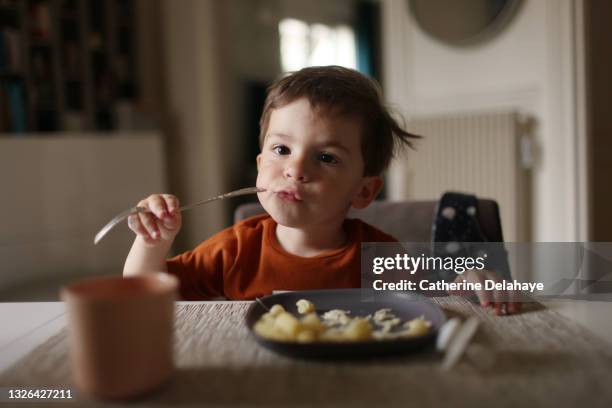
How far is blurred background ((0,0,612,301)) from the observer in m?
2.48

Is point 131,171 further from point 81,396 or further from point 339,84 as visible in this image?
point 81,396

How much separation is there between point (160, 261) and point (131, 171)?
116 inches

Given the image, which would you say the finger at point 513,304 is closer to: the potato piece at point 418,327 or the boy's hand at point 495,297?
the boy's hand at point 495,297

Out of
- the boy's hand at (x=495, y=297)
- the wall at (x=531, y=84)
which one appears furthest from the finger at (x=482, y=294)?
the wall at (x=531, y=84)

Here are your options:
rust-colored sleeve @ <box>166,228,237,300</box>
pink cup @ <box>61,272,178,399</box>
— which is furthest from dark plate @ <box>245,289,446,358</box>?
rust-colored sleeve @ <box>166,228,237,300</box>

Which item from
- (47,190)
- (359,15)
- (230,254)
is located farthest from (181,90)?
(230,254)

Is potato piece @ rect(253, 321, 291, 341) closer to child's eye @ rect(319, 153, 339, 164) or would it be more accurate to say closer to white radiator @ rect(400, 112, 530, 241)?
child's eye @ rect(319, 153, 339, 164)

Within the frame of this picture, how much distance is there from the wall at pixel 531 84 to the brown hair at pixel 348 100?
67.5 inches

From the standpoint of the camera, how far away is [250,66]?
451cm

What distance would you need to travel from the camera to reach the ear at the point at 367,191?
1031 mm

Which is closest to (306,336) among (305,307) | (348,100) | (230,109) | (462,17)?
(305,307)

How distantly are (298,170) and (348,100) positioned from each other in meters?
0.19

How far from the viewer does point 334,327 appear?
23.4 inches

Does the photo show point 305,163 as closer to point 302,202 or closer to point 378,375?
point 302,202
